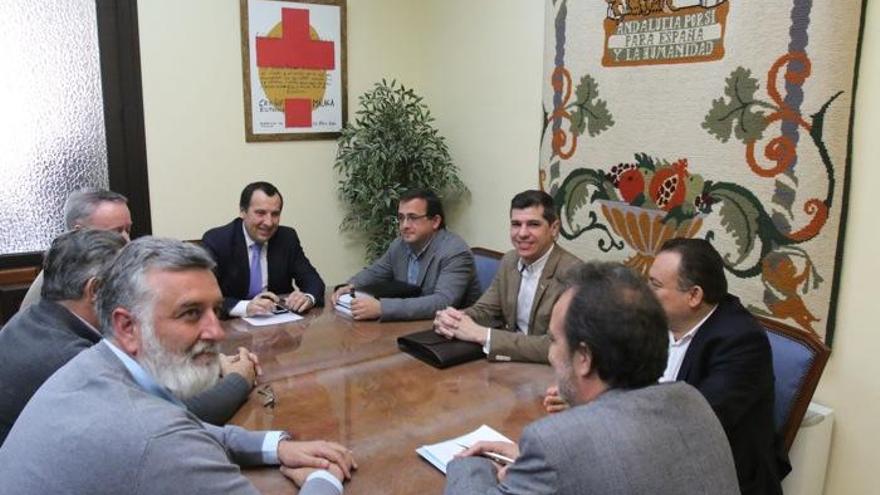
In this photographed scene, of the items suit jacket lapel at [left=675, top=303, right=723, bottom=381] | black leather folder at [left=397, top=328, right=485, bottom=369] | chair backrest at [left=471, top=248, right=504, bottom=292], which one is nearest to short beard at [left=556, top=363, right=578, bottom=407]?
suit jacket lapel at [left=675, top=303, right=723, bottom=381]

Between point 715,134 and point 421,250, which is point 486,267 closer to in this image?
point 421,250

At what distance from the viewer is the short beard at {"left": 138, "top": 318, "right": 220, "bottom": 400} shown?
4.02 feet

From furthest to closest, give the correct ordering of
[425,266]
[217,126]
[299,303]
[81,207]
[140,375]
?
[217,126], [425,266], [299,303], [81,207], [140,375]

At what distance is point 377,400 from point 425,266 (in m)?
1.32

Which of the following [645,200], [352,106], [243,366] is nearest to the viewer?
[243,366]

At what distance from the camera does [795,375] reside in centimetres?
186

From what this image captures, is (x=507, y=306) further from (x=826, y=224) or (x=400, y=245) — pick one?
(x=826, y=224)

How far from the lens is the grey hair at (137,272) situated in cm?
123

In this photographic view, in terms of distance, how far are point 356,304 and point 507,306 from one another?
24.5 inches

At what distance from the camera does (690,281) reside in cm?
182

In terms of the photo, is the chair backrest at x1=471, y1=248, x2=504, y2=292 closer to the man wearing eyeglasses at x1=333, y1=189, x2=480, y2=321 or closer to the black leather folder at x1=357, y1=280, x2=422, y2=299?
the man wearing eyeglasses at x1=333, y1=189, x2=480, y2=321

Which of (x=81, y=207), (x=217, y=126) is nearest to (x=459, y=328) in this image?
(x=81, y=207)

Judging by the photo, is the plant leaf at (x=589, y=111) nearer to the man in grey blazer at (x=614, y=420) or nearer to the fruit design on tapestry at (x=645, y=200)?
the fruit design on tapestry at (x=645, y=200)

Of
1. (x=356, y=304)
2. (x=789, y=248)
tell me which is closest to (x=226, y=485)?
(x=356, y=304)
